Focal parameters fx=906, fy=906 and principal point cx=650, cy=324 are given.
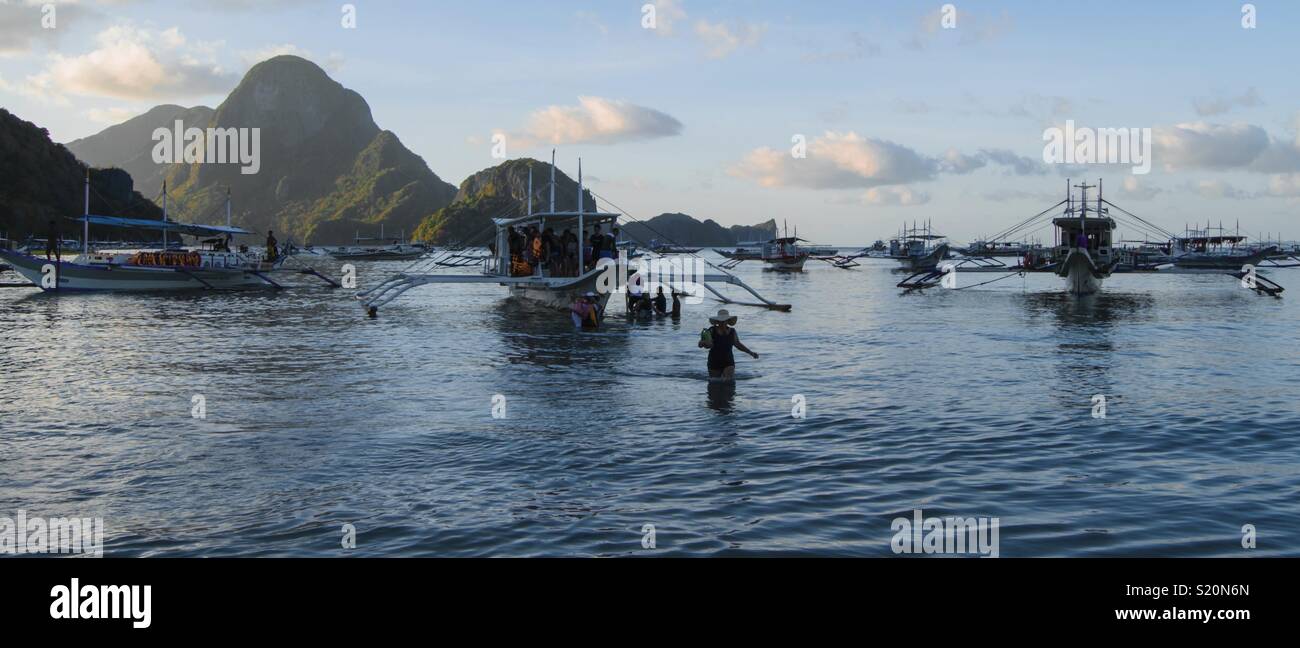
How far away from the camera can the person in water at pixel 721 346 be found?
18.3 meters

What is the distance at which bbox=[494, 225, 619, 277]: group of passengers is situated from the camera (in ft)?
119

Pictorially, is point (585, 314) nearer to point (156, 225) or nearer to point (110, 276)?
point (110, 276)

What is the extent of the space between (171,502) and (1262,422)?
54.0ft

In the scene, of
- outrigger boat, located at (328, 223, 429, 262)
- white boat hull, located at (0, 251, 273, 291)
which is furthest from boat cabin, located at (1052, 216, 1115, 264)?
outrigger boat, located at (328, 223, 429, 262)

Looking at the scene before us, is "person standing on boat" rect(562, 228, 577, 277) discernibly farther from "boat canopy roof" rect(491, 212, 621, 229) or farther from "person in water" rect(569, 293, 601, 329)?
"person in water" rect(569, 293, 601, 329)

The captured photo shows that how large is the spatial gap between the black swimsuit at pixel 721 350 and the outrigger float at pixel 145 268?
1268 inches

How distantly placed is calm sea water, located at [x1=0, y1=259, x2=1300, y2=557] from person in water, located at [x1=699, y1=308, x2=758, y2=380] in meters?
0.54

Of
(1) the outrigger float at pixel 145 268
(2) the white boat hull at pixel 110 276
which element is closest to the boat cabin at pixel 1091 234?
(1) the outrigger float at pixel 145 268

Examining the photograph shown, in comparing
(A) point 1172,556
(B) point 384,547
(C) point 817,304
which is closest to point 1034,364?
(A) point 1172,556

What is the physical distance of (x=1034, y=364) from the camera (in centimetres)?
2311

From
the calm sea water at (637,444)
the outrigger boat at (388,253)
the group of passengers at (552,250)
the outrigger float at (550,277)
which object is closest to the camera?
the calm sea water at (637,444)
